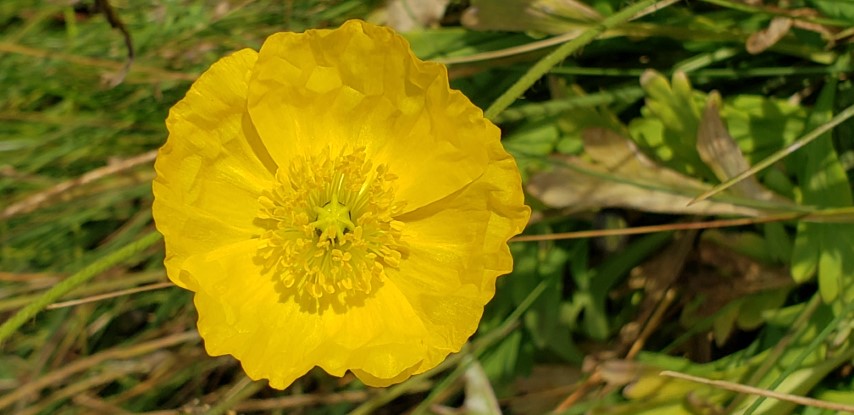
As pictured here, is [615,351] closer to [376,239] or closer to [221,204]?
[376,239]

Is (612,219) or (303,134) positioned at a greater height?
(303,134)

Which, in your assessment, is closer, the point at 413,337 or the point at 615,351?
the point at 413,337

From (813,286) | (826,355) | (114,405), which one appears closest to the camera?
(826,355)

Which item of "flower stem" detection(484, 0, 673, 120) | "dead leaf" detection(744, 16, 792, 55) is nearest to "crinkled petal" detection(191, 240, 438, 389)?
"flower stem" detection(484, 0, 673, 120)

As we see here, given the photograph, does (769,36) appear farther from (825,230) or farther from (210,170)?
(210,170)

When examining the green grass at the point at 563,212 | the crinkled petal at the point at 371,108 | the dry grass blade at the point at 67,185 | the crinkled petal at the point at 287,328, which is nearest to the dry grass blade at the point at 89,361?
the green grass at the point at 563,212

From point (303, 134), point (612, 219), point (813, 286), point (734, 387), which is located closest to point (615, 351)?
point (612, 219)

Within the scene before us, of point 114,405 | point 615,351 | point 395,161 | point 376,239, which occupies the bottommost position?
point 114,405
